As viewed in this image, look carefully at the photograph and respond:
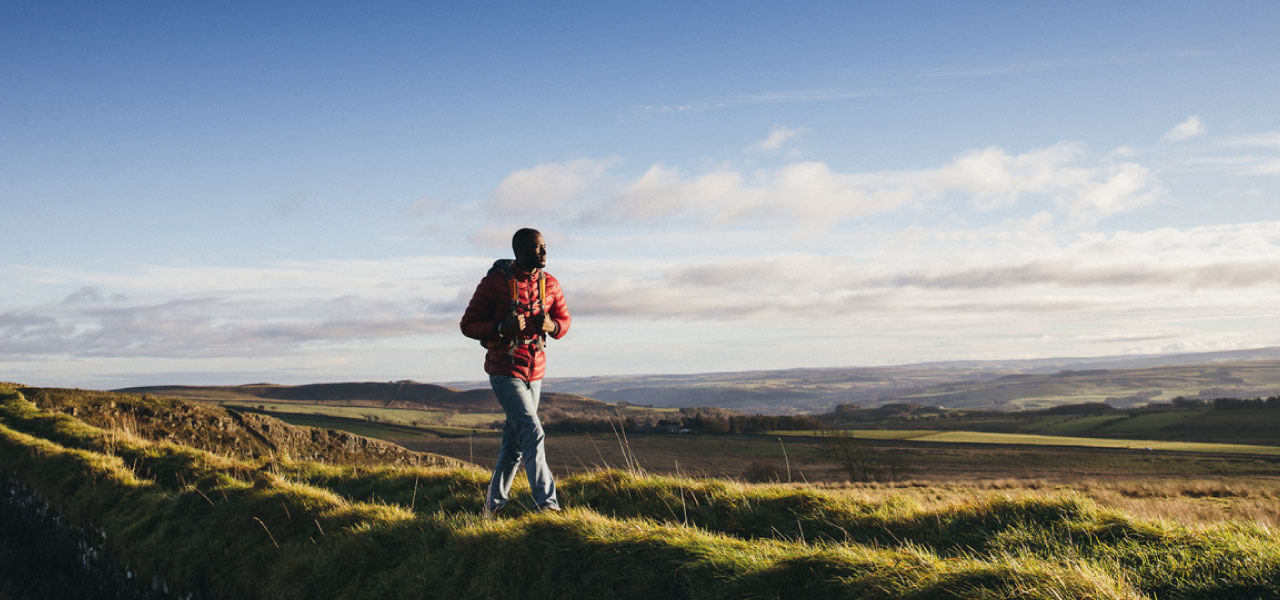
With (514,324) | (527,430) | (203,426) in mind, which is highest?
(514,324)

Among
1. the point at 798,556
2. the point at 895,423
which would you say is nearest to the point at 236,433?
the point at 798,556

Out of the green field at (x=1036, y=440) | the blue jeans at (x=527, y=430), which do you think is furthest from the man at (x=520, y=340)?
the green field at (x=1036, y=440)

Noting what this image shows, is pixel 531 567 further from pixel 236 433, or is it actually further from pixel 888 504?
pixel 236 433

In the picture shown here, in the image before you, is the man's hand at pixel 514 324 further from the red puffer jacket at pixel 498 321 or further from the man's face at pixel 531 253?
the man's face at pixel 531 253

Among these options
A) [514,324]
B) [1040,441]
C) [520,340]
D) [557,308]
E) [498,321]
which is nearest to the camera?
[514,324]

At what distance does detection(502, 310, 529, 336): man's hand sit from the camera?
22.6 feet

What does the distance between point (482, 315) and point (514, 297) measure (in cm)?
39

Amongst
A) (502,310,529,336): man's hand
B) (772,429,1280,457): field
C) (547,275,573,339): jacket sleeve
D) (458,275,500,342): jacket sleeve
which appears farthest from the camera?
(772,429,1280,457): field

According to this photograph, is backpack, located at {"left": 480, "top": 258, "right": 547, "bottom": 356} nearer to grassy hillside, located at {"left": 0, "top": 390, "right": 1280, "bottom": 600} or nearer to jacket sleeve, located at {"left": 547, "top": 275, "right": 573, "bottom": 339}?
jacket sleeve, located at {"left": 547, "top": 275, "right": 573, "bottom": 339}

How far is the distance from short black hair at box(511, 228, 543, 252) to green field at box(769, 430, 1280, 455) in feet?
230

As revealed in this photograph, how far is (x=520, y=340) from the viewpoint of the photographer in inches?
289

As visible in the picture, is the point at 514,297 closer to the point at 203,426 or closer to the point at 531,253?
the point at 531,253

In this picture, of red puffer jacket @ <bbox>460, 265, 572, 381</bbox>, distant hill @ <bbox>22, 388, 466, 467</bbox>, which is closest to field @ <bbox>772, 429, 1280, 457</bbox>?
distant hill @ <bbox>22, 388, 466, 467</bbox>

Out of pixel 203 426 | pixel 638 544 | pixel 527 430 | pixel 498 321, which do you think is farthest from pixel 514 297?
pixel 203 426
